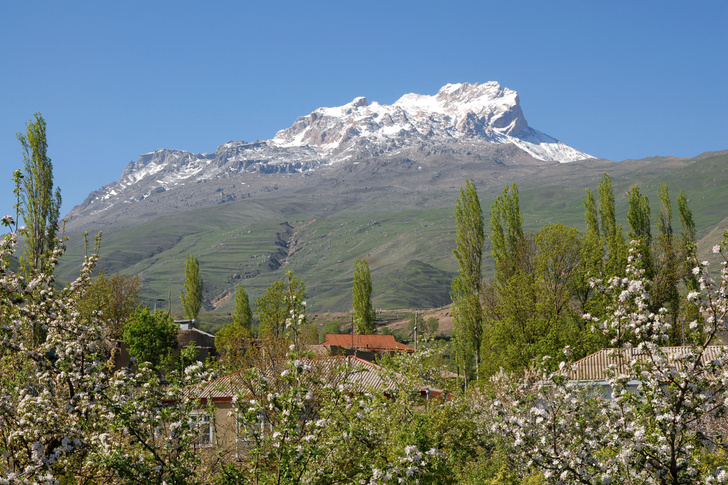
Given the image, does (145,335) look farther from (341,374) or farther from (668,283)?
(668,283)

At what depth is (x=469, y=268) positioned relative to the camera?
55.1 m

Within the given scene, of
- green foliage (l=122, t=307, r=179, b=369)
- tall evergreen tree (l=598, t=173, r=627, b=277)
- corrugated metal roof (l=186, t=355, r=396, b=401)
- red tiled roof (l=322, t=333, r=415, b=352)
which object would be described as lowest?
red tiled roof (l=322, t=333, r=415, b=352)

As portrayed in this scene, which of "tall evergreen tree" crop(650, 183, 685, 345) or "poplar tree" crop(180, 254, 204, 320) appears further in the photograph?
"poplar tree" crop(180, 254, 204, 320)

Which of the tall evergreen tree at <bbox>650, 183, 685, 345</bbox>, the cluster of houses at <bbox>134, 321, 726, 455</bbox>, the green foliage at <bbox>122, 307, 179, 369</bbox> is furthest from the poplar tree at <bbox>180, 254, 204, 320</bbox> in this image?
the tall evergreen tree at <bbox>650, 183, 685, 345</bbox>

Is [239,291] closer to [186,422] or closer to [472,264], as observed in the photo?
[472,264]

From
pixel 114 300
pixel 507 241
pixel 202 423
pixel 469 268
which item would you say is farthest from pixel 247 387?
pixel 114 300

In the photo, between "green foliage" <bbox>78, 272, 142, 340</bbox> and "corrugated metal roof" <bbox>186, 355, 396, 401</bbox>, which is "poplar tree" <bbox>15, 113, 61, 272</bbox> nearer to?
"corrugated metal roof" <bbox>186, 355, 396, 401</bbox>

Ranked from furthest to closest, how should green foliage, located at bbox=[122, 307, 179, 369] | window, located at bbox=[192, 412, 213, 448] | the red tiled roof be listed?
the red tiled roof → green foliage, located at bbox=[122, 307, 179, 369] → window, located at bbox=[192, 412, 213, 448]

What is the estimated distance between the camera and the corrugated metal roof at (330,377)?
10823 mm

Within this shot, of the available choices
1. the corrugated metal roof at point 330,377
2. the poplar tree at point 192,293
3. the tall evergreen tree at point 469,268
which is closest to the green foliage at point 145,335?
the corrugated metal roof at point 330,377

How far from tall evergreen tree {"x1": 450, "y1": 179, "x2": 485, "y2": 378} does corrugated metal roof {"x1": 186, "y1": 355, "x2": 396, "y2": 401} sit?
1859cm

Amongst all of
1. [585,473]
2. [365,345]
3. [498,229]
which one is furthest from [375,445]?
[365,345]

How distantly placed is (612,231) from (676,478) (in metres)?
46.1

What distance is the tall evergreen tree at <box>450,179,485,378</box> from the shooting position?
52750 millimetres
